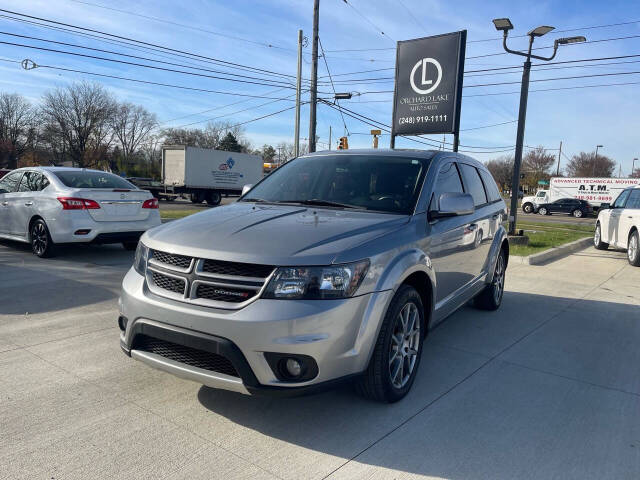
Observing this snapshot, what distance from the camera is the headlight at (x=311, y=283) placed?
8.50ft

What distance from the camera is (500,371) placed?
396 centimetres

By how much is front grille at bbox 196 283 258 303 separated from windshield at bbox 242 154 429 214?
4.49 ft

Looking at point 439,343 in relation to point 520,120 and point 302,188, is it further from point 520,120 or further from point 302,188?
point 520,120

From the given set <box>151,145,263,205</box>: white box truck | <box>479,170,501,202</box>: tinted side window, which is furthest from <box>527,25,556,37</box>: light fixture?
<box>151,145,263,205</box>: white box truck

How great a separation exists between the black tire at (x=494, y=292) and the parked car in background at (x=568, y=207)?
33.9 metres

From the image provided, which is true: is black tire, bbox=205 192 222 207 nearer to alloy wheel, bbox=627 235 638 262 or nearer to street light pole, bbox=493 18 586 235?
street light pole, bbox=493 18 586 235

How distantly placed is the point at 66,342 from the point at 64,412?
4.38 ft

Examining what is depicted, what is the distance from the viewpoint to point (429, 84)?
43.6 feet

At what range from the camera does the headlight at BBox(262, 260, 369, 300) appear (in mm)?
2590

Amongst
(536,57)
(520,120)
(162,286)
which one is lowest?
(162,286)

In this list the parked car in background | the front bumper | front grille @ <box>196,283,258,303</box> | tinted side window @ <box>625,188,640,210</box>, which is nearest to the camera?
the front bumper

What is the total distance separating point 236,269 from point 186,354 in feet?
1.90

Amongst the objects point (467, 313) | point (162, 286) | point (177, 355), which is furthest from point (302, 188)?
point (467, 313)

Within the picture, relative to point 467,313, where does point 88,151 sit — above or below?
above
